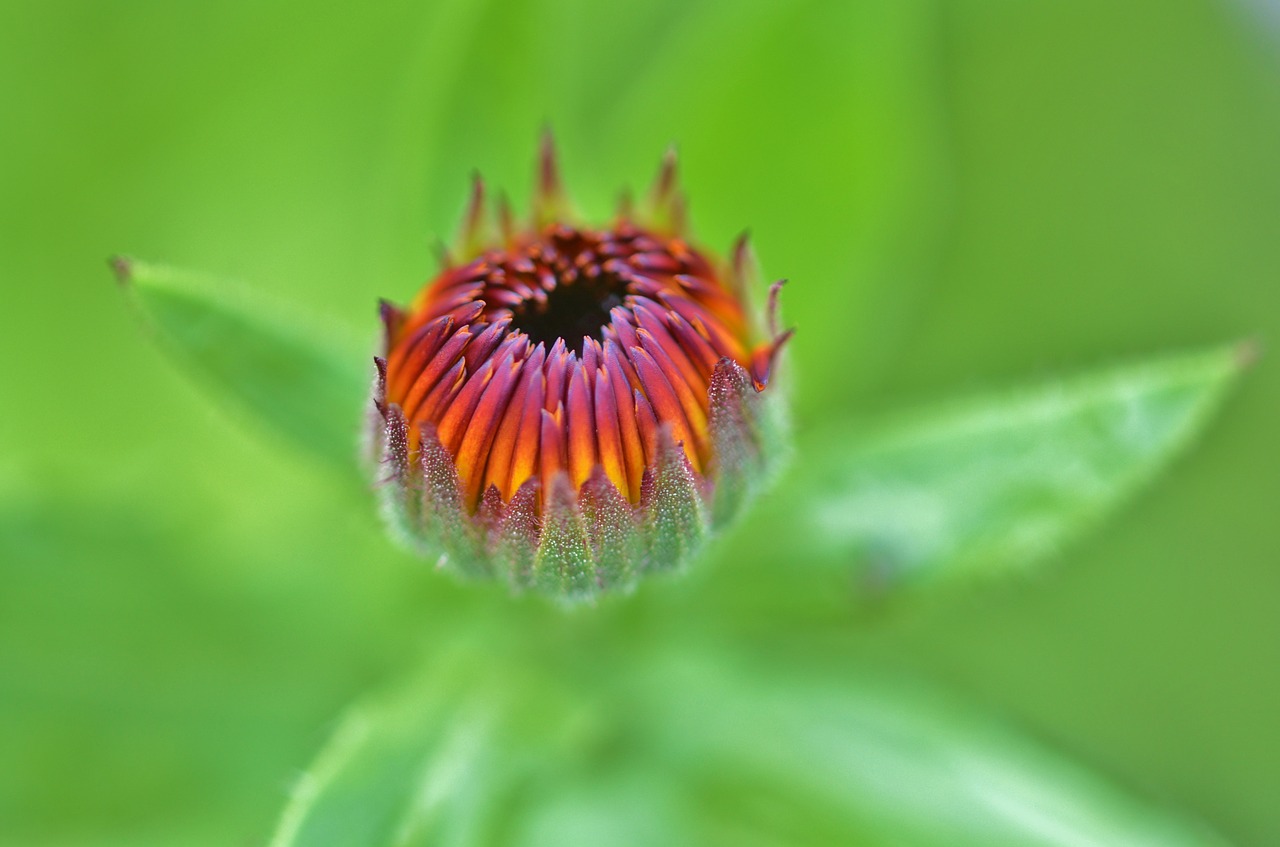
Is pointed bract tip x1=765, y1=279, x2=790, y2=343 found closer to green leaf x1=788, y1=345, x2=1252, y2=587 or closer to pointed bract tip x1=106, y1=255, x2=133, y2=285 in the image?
green leaf x1=788, y1=345, x2=1252, y2=587

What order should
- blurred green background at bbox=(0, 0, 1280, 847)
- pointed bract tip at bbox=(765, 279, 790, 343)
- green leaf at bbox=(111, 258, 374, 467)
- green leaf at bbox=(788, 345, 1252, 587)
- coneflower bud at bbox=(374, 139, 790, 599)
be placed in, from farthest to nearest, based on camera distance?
1. blurred green background at bbox=(0, 0, 1280, 847)
2. green leaf at bbox=(788, 345, 1252, 587)
3. green leaf at bbox=(111, 258, 374, 467)
4. pointed bract tip at bbox=(765, 279, 790, 343)
5. coneflower bud at bbox=(374, 139, 790, 599)

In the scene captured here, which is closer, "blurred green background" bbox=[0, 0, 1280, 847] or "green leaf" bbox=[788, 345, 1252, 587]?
"green leaf" bbox=[788, 345, 1252, 587]

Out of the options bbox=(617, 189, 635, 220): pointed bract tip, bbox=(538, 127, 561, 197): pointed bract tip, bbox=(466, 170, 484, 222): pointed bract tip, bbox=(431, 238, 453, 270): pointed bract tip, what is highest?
bbox=(538, 127, 561, 197): pointed bract tip

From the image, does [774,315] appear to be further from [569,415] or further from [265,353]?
[265,353]

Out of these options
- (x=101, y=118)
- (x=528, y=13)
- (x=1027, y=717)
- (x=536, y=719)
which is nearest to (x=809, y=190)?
(x=528, y=13)

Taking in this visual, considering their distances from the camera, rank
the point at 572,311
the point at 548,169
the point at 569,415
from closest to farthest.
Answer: the point at 569,415 < the point at 572,311 < the point at 548,169

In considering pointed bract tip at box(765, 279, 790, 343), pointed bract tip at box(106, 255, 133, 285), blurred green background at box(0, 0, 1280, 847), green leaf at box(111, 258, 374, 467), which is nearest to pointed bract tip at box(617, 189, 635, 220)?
pointed bract tip at box(765, 279, 790, 343)

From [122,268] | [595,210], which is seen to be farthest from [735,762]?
[122,268]
